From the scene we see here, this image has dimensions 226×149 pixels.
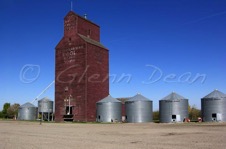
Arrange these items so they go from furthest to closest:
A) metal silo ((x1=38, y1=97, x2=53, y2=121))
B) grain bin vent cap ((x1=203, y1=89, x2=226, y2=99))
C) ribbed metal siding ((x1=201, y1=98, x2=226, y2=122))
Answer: metal silo ((x1=38, y1=97, x2=53, y2=121)), grain bin vent cap ((x1=203, y1=89, x2=226, y2=99)), ribbed metal siding ((x1=201, y1=98, x2=226, y2=122))

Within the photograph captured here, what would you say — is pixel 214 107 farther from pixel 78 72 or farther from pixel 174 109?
pixel 78 72

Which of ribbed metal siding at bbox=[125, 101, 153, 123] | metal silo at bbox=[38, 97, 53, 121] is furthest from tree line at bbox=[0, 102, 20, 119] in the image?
ribbed metal siding at bbox=[125, 101, 153, 123]

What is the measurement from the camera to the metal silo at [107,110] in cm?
6100

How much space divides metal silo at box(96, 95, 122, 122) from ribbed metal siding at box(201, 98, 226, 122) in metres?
16.5

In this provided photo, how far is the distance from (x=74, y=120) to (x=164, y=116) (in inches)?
683

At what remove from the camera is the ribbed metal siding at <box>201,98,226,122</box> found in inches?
2190

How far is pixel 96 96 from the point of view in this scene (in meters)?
63.3

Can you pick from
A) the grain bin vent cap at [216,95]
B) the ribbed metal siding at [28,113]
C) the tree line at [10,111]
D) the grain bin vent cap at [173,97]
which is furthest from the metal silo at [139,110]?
the tree line at [10,111]

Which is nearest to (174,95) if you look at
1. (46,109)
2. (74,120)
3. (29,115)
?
(74,120)

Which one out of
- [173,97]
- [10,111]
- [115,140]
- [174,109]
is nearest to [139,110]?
[174,109]

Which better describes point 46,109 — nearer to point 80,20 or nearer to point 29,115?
point 29,115

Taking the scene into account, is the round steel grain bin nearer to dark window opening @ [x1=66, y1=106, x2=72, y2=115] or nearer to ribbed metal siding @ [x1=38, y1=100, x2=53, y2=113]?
ribbed metal siding @ [x1=38, y1=100, x2=53, y2=113]

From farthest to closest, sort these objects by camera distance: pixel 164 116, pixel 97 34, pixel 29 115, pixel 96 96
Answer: pixel 29 115
pixel 97 34
pixel 96 96
pixel 164 116

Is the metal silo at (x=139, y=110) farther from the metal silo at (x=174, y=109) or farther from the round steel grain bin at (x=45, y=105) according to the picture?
the round steel grain bin at (x=45, y=105)
